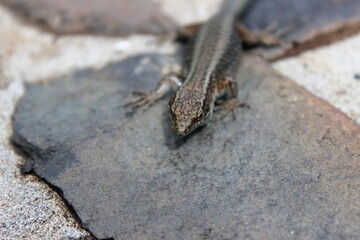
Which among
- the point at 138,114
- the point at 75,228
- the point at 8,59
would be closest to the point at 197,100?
the point at 138,114

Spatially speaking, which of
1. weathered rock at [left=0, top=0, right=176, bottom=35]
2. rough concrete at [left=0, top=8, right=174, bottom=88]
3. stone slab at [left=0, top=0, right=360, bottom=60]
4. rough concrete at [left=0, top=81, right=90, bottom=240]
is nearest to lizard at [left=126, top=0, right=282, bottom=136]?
stone slab at [left=0, top=0, right=360, bottom=60]

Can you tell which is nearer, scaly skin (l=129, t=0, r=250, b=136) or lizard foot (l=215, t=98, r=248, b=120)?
scaly skin (l=129, t=0, r=250, b=136)

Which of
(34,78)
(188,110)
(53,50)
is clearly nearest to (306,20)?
(188,110)

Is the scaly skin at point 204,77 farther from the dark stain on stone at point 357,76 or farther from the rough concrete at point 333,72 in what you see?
the dark stain on stone at point 357,76

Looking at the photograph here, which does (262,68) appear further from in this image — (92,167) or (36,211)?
(36,211)

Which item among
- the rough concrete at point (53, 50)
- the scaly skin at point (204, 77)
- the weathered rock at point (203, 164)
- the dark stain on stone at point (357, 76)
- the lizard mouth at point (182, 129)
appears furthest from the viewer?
the rough concrete at point (53, 50)

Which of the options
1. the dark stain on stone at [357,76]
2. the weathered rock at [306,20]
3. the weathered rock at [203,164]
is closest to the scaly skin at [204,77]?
the weathered rock at [203,164]

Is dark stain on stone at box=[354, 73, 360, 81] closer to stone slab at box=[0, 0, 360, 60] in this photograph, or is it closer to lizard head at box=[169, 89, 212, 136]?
stone slab at box=[0, 0, 360, 60]

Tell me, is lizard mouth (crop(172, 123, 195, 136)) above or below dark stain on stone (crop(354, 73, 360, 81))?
above
